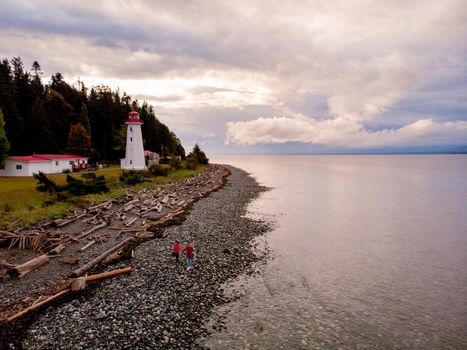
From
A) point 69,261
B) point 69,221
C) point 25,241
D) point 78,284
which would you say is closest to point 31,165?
point 69,221

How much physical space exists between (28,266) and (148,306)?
774 cm

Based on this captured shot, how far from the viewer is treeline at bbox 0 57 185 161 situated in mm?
66250

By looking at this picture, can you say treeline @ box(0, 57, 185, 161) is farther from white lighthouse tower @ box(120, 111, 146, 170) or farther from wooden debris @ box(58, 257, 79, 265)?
wooden debris @ box(58, 257, 79, 265)

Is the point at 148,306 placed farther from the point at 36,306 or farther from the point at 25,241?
the point at 25,241

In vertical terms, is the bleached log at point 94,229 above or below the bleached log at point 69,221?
below

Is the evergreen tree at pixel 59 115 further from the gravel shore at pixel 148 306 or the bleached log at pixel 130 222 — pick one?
the gravel shore at pixel 148 306

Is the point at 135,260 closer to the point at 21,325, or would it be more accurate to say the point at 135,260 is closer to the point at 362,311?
the point at 21,325

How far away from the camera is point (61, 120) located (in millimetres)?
85812

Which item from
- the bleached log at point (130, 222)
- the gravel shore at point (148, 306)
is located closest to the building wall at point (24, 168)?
the bleached log at point (130, 222)

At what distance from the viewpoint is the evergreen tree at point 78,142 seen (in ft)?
244

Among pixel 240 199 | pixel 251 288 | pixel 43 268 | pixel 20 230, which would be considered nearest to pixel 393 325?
pixel 251 288

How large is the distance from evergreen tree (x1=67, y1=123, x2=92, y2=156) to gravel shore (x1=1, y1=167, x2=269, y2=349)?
196 ft

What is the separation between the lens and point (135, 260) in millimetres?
19078

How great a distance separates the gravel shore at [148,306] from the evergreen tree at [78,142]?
59669mm
